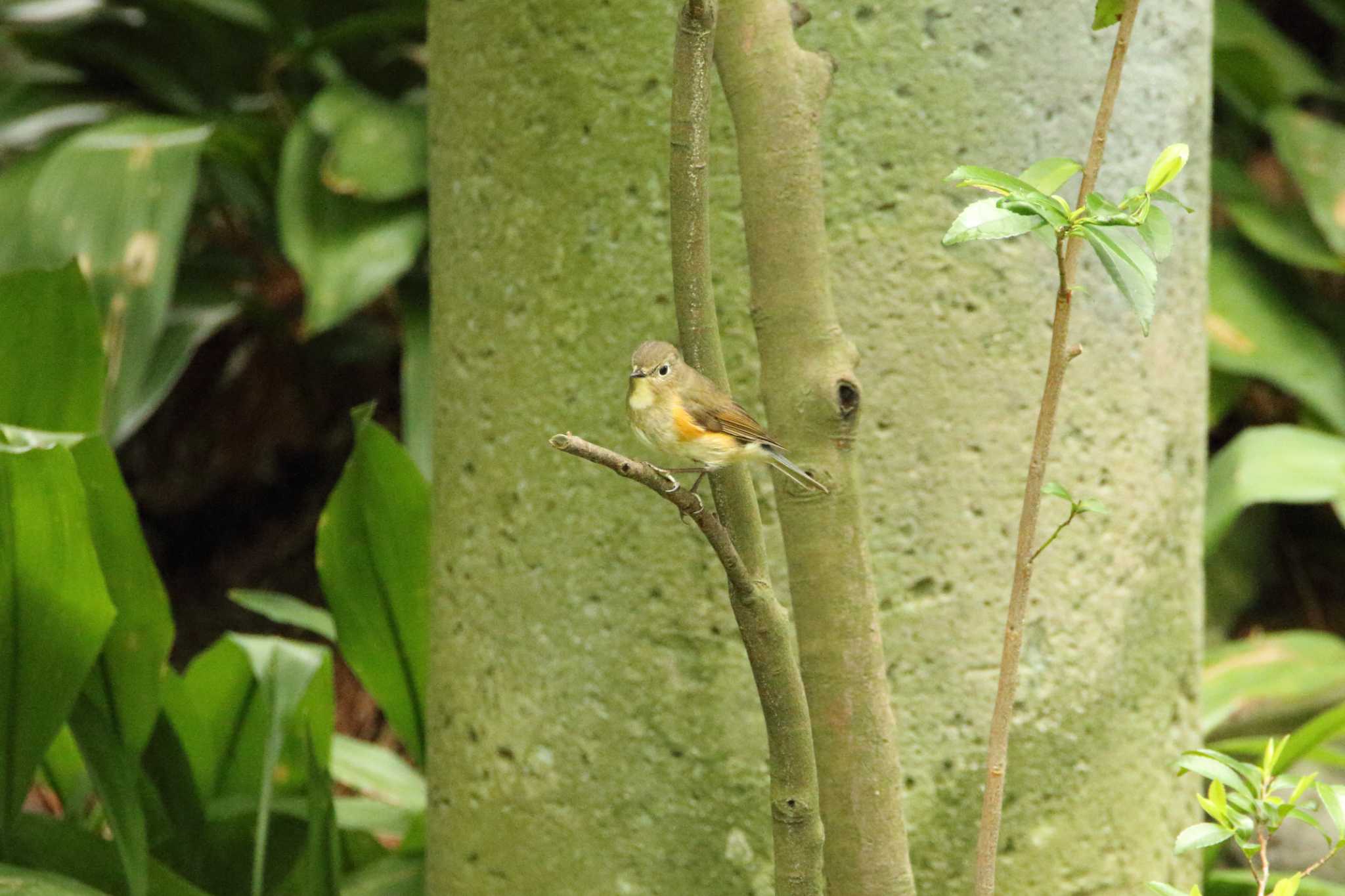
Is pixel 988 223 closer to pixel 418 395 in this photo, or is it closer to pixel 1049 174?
pixel 1049 174

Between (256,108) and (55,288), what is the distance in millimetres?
1727

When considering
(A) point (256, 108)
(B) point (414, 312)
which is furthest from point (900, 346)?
(A) point (256, 108)

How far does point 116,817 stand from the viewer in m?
1.40

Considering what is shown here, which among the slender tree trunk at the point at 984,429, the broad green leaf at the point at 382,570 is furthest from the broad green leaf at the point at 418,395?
the slender tree trunk at the point at 984,429

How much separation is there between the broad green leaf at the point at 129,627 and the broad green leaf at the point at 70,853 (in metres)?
0.12

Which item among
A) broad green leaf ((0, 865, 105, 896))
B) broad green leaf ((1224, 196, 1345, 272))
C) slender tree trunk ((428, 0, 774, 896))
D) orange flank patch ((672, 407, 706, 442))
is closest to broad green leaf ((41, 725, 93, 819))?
broad green leaf ((0, 865, 105, 896))

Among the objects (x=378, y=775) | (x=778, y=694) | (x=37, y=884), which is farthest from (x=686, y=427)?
(x=378, y=775)

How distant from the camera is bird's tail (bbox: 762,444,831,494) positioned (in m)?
0.92

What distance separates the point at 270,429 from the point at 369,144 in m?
0.91

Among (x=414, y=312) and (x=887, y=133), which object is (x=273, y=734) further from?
(x=414, y=312)

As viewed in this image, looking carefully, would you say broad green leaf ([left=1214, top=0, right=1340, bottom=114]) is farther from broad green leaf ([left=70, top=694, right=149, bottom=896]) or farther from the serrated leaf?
broad green leaf ([left=70, top=694, right=149, bottom=896])

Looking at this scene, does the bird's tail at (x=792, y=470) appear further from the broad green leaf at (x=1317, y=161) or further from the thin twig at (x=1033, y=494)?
the broad green leaf at (x=1317, y=161)

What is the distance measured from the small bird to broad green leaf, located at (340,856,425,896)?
2.78 feet

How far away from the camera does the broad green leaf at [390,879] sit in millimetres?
1592
